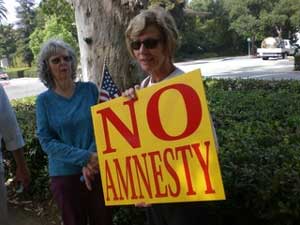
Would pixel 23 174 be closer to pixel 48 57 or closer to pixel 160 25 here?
pixel 48 57

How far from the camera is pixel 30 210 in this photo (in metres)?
5.33

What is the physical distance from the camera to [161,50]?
2369mm

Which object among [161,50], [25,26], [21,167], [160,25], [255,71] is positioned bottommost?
[255,71]

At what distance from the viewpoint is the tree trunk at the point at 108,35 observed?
4176 mm

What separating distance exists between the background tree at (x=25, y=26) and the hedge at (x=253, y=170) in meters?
69.1

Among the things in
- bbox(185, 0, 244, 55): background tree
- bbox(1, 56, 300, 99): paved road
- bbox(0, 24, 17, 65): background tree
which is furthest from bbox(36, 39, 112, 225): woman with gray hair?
bbox(0, 24, 17, 65): background tree

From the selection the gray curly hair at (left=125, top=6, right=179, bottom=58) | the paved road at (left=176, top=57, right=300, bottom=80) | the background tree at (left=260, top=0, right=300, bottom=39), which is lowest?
the paved road at (left=176, top=57, right=300, bottom=80)

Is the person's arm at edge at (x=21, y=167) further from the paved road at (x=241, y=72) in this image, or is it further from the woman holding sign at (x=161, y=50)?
the paved road at (x=241, y=72)

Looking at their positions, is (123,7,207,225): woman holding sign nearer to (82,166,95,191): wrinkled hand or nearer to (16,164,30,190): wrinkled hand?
(82,166,95,191): wrinkled hand

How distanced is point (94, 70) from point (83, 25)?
1.38ft

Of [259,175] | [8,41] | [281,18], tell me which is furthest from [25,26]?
[259,175]

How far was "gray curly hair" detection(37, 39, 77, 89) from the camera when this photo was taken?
9.78ft

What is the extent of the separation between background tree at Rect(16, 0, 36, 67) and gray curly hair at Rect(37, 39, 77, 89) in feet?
233

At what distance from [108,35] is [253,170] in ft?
6.06
